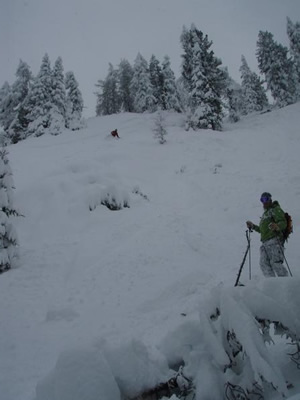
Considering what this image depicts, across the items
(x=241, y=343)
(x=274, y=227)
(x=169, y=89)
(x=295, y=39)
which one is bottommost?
(x=241, y=343)

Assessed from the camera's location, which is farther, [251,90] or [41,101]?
[251,90]

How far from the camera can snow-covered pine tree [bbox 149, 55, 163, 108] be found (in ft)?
159

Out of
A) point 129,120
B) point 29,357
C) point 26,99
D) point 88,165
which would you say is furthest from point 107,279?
point 26,99

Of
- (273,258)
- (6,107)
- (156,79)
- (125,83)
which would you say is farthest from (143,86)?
(273,258)

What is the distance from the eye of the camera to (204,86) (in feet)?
112

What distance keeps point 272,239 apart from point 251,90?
5285 cm

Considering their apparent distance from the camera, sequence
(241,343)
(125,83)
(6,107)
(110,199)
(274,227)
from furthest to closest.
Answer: (125,83) < (6,107) < (110,199) < (274,227) < (241,343)

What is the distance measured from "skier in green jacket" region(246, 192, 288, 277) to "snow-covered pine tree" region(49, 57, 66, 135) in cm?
3260

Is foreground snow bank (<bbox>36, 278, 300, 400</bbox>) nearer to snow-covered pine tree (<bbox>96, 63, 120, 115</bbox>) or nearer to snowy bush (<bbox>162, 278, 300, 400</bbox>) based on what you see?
snowy bush (<bbox>162, 278, 300, 400</bbox>)

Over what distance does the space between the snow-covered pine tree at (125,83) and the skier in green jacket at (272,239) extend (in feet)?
173

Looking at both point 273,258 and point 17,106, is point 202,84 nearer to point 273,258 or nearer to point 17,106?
point 17,106

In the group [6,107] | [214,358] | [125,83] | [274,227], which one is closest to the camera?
[214,358]

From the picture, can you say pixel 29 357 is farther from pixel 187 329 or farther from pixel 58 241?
pixel 58 241

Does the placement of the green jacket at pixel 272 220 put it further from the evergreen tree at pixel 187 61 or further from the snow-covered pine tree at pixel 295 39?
the snow-covered pine tree at pixel 295 39
